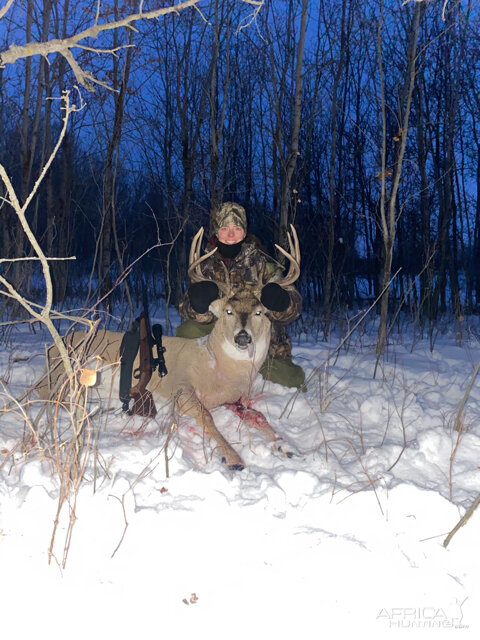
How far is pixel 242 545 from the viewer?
1.98 meters

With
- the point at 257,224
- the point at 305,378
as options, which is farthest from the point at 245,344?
the point at 257,224

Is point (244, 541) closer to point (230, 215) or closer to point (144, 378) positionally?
point (144, 378)

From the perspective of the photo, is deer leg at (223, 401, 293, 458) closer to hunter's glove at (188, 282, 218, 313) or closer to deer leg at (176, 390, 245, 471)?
deer leg at (176, 390, 245, 471)

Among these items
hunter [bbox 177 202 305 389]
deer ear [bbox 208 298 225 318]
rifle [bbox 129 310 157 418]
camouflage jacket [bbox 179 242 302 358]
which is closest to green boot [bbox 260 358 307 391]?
hunter [bbox 177 202 305 389]

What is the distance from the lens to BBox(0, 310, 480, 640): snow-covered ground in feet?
5.36

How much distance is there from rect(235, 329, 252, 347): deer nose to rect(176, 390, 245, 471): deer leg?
43cm

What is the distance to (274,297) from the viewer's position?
3287 mm

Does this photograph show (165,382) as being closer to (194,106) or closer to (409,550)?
(409,550)

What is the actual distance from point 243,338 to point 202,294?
0.40m

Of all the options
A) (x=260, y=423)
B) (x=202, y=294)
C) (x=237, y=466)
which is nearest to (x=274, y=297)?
(x=202, y=294)

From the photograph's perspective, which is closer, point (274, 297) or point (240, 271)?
point (274, 297)

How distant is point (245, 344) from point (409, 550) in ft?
5.12

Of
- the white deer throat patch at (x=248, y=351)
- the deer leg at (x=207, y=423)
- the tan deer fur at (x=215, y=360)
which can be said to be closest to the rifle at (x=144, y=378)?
the tan deer fur at (x=215, y=360)

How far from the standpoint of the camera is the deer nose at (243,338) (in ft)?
10.4
